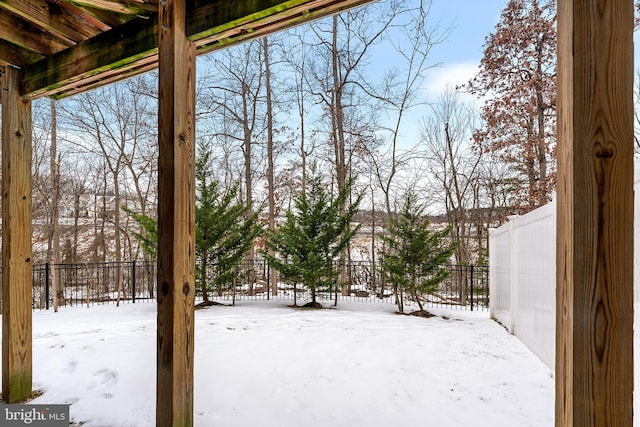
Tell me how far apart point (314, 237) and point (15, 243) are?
16.3 feet

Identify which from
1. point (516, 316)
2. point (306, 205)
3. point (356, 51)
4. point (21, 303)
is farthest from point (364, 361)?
point (356, 51)

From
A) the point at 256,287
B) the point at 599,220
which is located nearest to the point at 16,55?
the point at 599,220

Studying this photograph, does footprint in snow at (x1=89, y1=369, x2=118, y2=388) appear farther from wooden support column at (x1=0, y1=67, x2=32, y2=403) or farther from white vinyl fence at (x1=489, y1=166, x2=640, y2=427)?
white vinyl fence at (x1=489, y1=166, x2=640, y2=427)

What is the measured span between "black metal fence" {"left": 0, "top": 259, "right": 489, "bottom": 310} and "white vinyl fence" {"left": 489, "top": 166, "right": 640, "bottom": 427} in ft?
8.00

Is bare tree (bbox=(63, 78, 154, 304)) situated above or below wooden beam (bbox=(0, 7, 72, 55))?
above

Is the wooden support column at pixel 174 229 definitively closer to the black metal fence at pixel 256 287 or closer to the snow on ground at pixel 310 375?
the snow on ground at pixel 310 375

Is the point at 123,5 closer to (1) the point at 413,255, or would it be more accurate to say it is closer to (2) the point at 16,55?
(2) the point at 16,55

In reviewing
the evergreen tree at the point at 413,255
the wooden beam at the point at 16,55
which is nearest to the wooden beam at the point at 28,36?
the wooden beam at the point at 16,55

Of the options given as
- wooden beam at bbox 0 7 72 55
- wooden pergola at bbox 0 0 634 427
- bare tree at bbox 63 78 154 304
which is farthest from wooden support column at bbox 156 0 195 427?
bare tree at bbox 63 78 154 304

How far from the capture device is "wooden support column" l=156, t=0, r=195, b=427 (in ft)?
4.72

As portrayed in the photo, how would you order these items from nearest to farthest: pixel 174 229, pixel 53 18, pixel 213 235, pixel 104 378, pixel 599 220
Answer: pixel 599 220 → pixel 174 229 → pixel 53 18 → pixel 104 378 → pixel 213 235

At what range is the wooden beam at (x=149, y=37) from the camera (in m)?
1.56

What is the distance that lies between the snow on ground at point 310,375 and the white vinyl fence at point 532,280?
0.21 meters

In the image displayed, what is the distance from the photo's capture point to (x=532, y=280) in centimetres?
342
